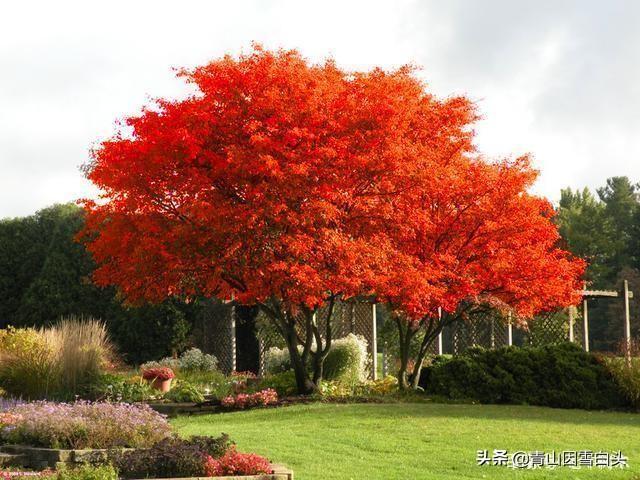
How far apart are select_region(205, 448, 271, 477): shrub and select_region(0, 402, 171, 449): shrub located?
1.37 metres

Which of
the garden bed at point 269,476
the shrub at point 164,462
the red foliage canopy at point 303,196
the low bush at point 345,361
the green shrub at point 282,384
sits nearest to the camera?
the garden bed at point 269,476

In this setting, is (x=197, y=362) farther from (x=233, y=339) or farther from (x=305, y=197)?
(x=305, y=197)

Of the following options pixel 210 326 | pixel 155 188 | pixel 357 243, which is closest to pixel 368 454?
pixel 357 243

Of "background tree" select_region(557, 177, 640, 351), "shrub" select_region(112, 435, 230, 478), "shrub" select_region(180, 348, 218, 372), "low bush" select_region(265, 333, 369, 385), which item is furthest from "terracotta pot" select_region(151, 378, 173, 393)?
"background tree" select_region(557, 177, 640, 351)

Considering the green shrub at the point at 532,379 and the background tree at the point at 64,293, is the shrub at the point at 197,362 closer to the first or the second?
the background tree at the point at 64,293

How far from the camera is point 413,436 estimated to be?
1031 centimetres

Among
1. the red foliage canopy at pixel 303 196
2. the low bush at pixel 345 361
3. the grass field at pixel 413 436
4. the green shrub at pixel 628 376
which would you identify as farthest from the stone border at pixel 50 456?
the low bush at pixel 345 361

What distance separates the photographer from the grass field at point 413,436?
333 inches

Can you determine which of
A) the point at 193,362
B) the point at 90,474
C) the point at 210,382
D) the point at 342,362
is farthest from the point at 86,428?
the point at 193,362

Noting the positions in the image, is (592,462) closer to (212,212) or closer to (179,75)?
(212,212)

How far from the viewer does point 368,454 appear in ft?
30.3

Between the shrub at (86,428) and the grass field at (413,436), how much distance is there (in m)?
1.08

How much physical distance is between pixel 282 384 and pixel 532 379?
435cm

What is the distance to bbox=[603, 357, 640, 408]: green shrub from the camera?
1452cm
